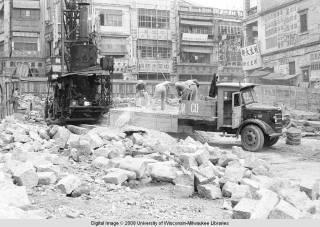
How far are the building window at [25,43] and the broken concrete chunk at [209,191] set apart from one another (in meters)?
38.2

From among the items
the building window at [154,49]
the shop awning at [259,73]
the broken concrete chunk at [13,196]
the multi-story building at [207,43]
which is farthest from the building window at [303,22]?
the broken concrete chunk at [13,196]

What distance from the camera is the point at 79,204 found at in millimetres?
5453

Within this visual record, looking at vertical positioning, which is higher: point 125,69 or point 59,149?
point 125,69

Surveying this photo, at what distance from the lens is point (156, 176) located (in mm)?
7160

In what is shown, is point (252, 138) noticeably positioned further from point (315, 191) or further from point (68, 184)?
point (68, 184)

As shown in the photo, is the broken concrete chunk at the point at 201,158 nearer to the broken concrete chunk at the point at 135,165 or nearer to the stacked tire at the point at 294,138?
the broken concrete chunk at the point at 135,165

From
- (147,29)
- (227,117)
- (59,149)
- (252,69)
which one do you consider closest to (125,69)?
(147,29)

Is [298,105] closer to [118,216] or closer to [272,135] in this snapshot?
[272,135]

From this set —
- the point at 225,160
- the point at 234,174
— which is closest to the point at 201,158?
the point at 225,160

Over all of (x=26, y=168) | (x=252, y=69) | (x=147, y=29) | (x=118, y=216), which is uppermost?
(x=147, y=29)

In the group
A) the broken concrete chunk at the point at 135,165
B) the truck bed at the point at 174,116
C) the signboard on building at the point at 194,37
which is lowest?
the broken concrete chunk at the point at 135,165

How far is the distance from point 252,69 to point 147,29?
12665 millimetres

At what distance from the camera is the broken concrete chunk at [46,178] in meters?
6.14

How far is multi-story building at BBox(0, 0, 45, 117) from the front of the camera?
40.1 metres
